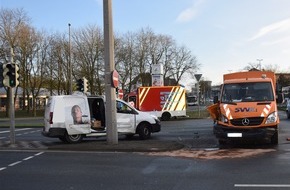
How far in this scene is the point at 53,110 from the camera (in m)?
16.8

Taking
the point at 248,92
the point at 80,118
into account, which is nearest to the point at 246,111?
the point at 248,92

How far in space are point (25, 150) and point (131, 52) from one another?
2074 inches

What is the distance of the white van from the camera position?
16.9m

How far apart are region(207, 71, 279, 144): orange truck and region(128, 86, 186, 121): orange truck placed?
18270 mm

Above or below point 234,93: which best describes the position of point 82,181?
below

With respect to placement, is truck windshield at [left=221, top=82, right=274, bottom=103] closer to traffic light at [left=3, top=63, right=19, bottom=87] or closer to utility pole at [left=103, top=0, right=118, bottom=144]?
utility pole at [left=103, top=0, right=118, bottom=144]

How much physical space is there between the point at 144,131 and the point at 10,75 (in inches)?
231

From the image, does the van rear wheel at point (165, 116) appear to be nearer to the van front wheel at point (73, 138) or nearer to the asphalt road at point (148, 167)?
the van front wheel at point (73, 138)

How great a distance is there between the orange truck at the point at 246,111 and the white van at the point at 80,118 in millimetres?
3887

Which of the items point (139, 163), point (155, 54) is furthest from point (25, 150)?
point (155, 54)

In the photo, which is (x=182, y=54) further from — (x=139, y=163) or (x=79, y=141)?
Answer: (x=139, y=163)

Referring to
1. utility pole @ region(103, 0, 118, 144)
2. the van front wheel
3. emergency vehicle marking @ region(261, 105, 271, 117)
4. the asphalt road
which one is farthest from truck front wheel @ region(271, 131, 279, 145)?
the van front wheel

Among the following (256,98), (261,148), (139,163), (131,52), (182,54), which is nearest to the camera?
(139,163)

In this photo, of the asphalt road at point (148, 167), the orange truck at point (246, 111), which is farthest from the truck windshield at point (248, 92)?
the asphalt road at point (148, 167)
